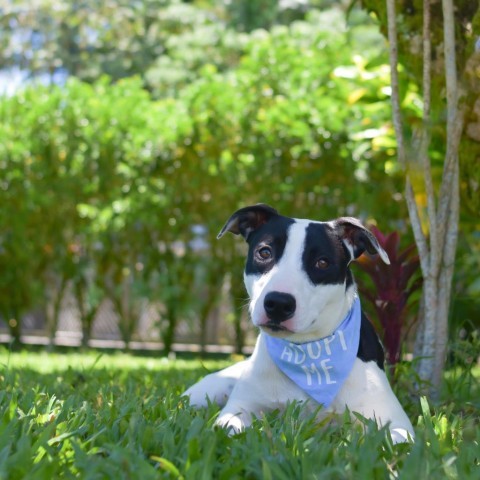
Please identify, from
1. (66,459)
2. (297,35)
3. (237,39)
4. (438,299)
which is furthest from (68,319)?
(66,459)

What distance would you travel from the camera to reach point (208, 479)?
2.14 meters

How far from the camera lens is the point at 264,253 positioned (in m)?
3.21

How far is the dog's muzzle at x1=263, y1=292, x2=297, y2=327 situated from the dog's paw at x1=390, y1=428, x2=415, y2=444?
58 cm

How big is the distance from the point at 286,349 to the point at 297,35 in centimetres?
717

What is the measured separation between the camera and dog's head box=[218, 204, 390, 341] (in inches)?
117

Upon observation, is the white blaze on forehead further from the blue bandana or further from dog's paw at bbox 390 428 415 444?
dog's paw at bbox 390 428 415 444

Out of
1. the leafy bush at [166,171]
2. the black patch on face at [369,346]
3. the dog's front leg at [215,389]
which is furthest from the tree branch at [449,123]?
the leafy bush at [166,171]

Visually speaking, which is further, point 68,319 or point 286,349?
point 68,319

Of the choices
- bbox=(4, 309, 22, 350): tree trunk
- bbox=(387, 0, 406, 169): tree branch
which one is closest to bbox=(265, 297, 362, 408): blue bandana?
bbox=(387, 0, 406, 169): tree branch

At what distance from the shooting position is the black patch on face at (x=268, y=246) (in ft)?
10.4

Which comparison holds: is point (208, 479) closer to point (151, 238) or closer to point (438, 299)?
point (438, 299)

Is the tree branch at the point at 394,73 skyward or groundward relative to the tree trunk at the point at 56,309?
skyward

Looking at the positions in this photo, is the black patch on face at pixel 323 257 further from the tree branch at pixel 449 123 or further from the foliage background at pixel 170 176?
the foliage background at pixel 170 176

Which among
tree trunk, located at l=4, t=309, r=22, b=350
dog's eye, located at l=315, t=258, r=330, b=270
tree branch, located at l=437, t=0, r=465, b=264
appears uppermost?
tree branch, located at l=437, t=0, r=465, b=264
